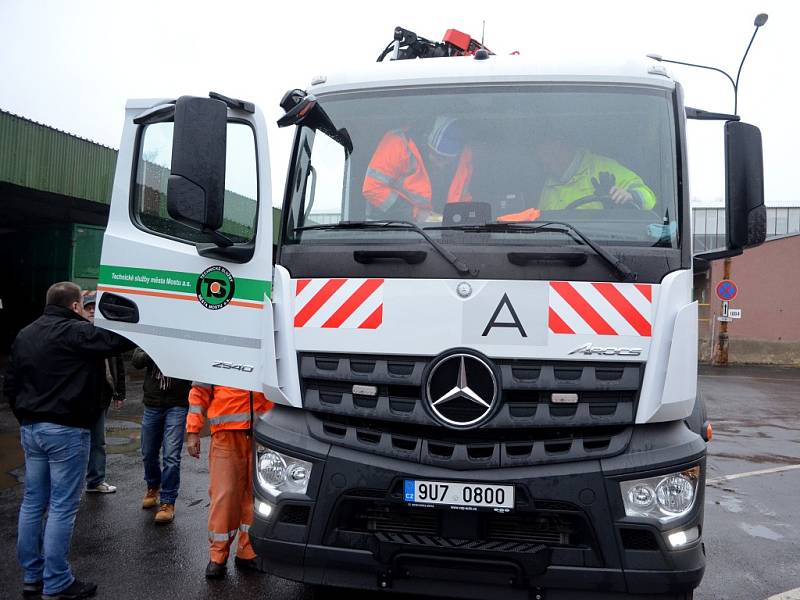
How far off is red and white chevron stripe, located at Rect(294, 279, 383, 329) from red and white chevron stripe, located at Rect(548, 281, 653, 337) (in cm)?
80

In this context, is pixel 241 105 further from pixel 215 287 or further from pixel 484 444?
pixel 484 444

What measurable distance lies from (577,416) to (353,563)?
1.16m

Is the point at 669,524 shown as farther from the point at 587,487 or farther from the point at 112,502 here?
the point at 112,502

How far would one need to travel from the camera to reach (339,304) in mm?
3455

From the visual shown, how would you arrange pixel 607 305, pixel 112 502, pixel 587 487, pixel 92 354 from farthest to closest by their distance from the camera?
pixel 112 502
pixel 92 354
pixel 607 305
pixel 587 487

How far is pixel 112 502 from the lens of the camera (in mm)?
6055

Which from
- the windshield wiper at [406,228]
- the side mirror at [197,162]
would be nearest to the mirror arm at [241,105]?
the side mirror at [197,162]

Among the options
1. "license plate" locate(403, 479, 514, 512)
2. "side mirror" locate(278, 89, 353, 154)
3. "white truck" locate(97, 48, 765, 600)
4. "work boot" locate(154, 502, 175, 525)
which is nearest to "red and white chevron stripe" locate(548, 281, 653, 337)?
"white truck" locate(97, 48, 765, 600)

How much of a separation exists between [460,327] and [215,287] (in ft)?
4.37

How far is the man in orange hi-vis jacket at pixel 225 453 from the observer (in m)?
4.52

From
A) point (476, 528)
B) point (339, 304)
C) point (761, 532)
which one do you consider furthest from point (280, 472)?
point (761, 532)

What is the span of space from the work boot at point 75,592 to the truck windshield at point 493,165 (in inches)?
90.8

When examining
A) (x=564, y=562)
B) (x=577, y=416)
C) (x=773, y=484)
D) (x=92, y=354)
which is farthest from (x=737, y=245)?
(x=773, y=484)

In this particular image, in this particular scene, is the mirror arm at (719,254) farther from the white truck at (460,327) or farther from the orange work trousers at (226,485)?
the orange work trousers at (226,485)
